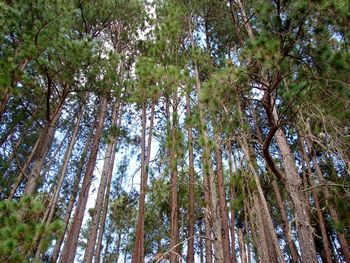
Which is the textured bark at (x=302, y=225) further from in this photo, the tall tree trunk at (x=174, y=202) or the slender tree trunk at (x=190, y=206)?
the tall tree trunk at (x=174, y=202)

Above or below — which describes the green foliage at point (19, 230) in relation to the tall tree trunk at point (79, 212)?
below

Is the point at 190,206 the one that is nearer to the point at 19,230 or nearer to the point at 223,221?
the point at 223,221

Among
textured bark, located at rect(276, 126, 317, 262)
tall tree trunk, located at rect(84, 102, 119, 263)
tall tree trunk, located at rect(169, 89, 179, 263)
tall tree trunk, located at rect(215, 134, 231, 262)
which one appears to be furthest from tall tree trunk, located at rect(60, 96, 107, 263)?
textured bark, located at rect(276, 126, 317, 262)

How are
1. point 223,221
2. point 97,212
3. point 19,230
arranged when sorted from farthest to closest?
point 97,212, point 223,221, point 19,230

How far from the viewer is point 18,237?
9.91 feet

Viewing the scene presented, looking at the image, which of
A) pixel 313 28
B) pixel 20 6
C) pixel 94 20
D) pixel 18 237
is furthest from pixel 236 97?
pixel 94 20

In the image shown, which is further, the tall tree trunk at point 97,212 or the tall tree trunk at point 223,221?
the tall tree trunk at point 97,212

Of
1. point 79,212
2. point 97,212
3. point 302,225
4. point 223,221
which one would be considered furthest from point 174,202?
point 302,225

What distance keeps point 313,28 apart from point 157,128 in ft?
17.6

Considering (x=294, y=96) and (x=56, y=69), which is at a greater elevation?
(x=56, y=69)

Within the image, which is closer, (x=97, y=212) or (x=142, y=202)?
(x=142, y=202)

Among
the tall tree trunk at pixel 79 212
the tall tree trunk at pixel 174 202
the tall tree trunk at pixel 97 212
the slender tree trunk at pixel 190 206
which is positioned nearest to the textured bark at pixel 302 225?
the slender tree trunk at pixel 190 206

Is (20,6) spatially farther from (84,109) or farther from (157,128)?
(84,109)

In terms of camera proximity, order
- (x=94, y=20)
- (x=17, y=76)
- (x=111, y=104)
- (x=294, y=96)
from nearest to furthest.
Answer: (x=294, y=96), (x=17, y=76), (x=94, y=20), (x=111, y=104)
